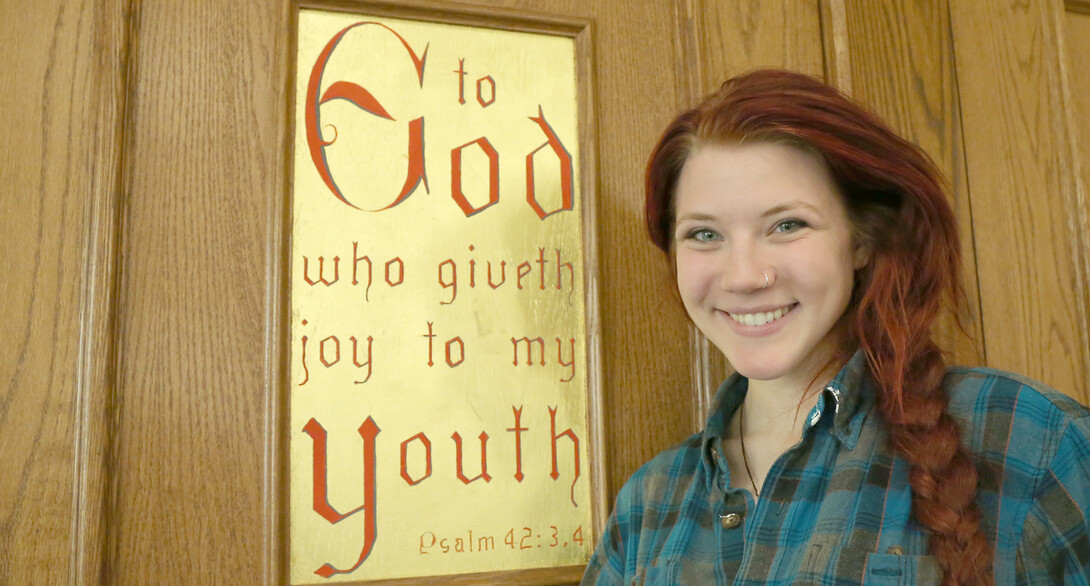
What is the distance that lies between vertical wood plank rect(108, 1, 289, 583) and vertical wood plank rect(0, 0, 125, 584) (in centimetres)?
3

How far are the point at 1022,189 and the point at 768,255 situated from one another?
24.8 inches

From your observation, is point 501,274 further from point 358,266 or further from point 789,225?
point 789,225

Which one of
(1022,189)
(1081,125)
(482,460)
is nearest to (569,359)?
(482,460)

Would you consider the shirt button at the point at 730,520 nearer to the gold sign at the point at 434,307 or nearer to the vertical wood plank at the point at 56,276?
the gold sign at the point at 434,307

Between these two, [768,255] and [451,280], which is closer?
[768,255]

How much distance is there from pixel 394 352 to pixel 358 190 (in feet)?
0.72

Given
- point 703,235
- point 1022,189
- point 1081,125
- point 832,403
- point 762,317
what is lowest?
point 832,403

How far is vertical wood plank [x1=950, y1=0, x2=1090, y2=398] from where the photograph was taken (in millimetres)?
1245

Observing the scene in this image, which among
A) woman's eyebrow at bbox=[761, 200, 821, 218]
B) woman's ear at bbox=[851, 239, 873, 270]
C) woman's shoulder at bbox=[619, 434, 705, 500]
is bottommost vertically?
woman's shoulder at bbox=[619, 434, 705, 500]

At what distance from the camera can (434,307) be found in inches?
42.2

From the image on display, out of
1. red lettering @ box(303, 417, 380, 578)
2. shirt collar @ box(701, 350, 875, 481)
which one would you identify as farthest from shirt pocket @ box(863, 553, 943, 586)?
red lettering @ box(303, 417, 380, 578)

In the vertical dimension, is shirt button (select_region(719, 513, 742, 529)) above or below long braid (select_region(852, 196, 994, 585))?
below

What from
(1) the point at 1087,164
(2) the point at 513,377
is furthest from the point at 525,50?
(1) the point at 1087,164

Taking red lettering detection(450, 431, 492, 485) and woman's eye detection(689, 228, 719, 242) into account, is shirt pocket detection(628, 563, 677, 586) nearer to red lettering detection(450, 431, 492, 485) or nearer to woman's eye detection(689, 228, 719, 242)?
red lettering detection(450, 431, 492, 485)
